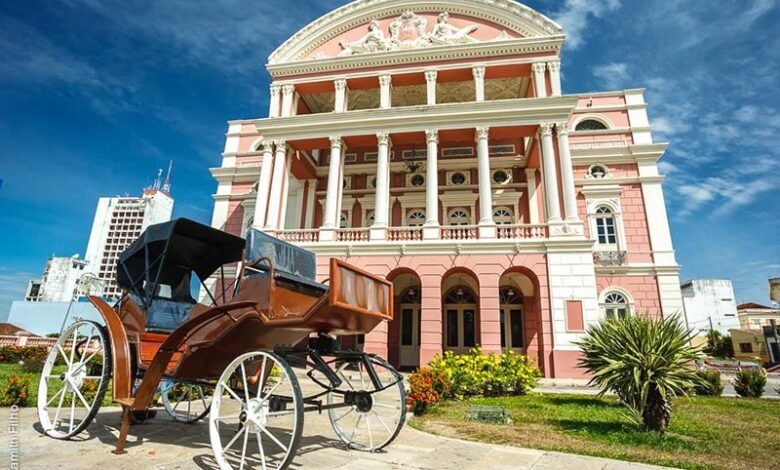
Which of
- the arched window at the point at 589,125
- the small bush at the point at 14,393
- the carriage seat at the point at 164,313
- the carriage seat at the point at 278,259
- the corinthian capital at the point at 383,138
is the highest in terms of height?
the arched window at the point at 589,125

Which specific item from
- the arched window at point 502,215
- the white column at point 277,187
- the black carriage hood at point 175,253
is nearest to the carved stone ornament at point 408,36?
the white column at point 277,187

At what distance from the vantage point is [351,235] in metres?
17.6

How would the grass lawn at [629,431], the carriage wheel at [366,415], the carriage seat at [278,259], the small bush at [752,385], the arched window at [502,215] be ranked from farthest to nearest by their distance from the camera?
the arched window at [502,215] < the small bush at [752,385] < the grass lawn at [629,431] < the carriage seat at [278,259] < the carriage wheel at [366,415]

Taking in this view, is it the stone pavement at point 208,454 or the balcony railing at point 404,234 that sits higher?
the balcony railing at point 404,234

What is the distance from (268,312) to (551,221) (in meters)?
14.1

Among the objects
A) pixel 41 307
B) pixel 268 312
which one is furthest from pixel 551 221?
pixel 41 307

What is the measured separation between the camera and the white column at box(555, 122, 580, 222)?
15960 mm

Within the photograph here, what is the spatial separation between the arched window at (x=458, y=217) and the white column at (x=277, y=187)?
8486 millimetres

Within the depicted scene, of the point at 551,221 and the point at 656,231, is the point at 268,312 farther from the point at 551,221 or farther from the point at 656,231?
the point at 656,231

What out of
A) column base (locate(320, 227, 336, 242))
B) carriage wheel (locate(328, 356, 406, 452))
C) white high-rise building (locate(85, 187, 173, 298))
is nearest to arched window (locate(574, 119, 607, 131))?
column base (locate(320, 227, 336, 242))

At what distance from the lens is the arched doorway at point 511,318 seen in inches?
707

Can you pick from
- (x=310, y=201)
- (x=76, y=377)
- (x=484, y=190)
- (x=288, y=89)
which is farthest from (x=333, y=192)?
(x=76, y=377)

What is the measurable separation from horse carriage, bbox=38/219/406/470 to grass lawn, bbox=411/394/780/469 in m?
2.01

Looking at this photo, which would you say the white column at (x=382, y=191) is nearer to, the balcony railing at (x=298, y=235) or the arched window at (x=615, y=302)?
the balcony railing at (x=298, y=235)
